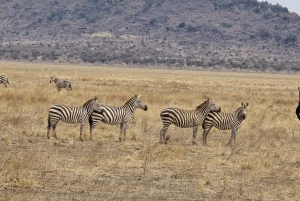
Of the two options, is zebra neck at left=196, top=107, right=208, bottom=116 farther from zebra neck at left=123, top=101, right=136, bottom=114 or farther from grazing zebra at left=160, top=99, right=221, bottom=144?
zebra neck at left=123, top=101, right=136, bottom=114

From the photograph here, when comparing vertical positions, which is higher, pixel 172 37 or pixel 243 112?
pixel 243 112

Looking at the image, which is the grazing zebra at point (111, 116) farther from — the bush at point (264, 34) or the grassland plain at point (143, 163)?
the bush at point (264, 34)

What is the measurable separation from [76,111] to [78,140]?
0.84 m

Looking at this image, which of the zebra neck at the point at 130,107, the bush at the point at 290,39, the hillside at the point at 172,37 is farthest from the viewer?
the bush at the point at 290,39

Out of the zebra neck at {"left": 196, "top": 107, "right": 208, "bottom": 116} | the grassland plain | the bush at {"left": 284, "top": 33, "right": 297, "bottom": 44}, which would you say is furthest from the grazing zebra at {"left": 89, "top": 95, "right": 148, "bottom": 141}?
the bush at {"left": 284, "top": 33, "right": 297, "bottom": 44}

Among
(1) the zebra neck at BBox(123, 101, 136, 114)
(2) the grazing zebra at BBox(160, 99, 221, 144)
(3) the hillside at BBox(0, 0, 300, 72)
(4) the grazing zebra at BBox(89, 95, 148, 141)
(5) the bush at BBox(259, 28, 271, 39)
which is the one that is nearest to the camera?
(2) the grazing zebra at BBox(160, 99, 221, 144)

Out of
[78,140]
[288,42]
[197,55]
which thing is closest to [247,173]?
[78,140]

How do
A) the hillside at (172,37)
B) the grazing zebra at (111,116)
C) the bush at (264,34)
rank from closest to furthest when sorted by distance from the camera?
the grazing zebra at (111,116), the hillside at (172,37), the bush at (264,34)

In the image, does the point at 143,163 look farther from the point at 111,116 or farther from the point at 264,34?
the point at 264,34

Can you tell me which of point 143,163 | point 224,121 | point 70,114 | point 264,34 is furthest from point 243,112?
point 264,34

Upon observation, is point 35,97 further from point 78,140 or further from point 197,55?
point 197,55

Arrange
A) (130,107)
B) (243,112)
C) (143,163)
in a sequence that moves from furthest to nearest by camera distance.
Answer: (130,107), (243,112), (143,163)

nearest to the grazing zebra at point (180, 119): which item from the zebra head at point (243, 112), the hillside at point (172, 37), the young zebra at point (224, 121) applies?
the young zebra at point (224, 121)

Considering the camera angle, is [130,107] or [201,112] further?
[130,107]
